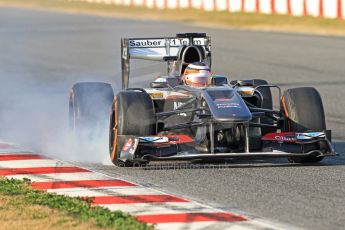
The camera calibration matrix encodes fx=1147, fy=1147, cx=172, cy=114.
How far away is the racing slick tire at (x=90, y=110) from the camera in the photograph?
1286 cm

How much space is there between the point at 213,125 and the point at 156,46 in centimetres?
266

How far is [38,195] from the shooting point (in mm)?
9781

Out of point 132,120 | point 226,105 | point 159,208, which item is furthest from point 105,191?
point 226,105

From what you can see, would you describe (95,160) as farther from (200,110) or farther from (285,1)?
(285,1)

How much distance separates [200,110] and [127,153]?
0.87 metres

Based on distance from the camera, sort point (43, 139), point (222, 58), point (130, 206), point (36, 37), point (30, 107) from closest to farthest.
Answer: point (130, 206)
point (43, 139)
point (30, 107)
point (222, 58)
point (36, 37)

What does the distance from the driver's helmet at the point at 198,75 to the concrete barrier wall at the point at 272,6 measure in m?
21.2

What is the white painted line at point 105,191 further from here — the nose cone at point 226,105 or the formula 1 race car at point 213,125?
the nose cone at point 226,105

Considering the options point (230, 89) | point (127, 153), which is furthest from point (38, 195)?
point (230, 89)

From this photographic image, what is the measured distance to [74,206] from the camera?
9.22 m

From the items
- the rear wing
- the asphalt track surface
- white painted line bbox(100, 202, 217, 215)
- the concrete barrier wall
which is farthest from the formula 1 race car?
the concrete barrier wall

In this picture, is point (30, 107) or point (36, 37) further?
point (36, 37)

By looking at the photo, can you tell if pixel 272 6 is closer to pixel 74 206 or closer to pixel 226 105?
pixel 226 105

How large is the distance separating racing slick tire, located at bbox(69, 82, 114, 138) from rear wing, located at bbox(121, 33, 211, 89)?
883mm
